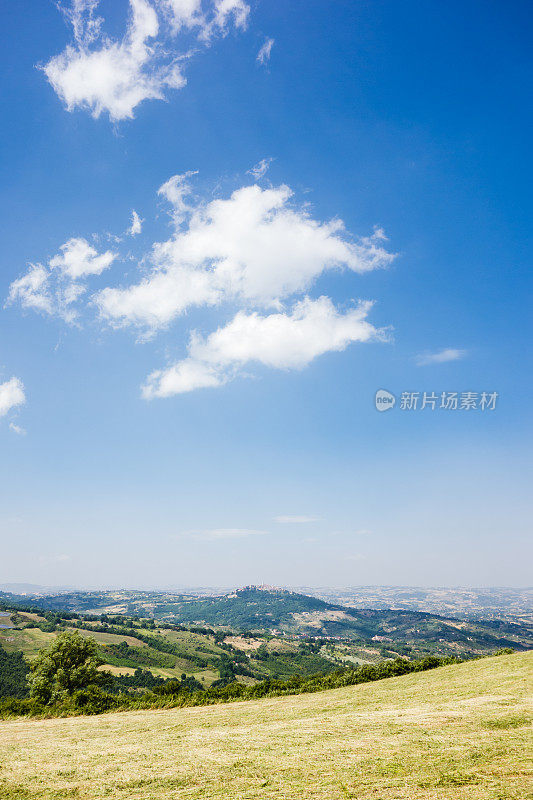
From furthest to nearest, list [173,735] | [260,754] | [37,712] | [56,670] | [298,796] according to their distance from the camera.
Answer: [56,670]
[37,712]
[173,735]
[260,754]
[298,796]

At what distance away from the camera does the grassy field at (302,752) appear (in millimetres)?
12266

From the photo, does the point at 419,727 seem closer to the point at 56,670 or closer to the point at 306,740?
the point at 306,740

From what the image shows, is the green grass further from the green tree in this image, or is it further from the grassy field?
the grassy field

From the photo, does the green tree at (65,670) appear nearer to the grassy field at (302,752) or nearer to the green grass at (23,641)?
the grassy field at (302,752)

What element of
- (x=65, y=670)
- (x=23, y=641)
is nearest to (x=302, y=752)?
(x=65, y=670)

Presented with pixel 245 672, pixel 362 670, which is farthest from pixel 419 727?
pixel 245 672

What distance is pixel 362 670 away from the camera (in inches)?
1646

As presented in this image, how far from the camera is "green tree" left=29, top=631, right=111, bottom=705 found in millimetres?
49594

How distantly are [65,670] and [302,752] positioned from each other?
162 ft

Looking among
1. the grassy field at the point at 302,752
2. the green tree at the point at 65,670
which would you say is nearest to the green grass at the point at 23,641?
the green tree at the point at 65,670

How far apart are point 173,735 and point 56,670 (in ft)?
131

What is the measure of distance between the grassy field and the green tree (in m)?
22.6

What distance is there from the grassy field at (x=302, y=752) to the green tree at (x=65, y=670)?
22.6 metres

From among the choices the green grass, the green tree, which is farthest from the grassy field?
the green grass
